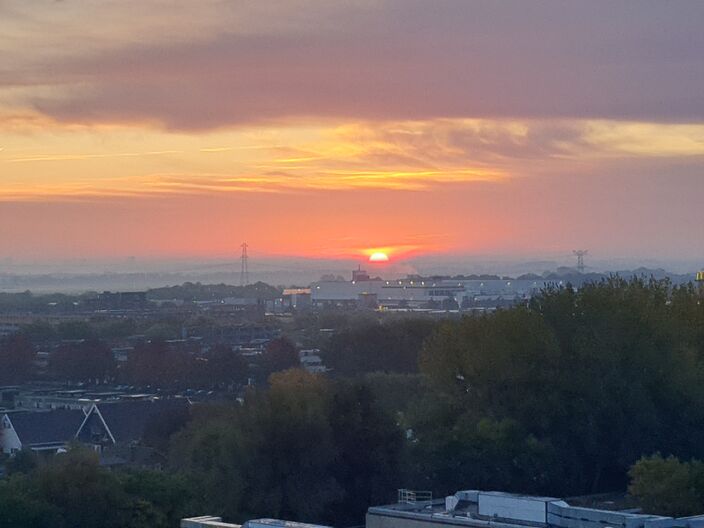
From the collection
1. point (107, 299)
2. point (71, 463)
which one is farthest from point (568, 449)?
point (107, 299)

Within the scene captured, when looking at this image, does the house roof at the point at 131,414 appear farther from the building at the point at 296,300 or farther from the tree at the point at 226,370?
the building at the point at 296,300

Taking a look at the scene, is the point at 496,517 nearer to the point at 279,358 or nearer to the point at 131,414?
the point at 131,414

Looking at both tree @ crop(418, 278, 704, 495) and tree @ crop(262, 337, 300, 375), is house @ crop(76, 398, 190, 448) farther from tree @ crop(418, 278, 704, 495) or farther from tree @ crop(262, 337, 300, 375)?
tree @ crop(262, 337, 300, 375)

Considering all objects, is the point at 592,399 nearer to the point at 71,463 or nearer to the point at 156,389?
the point at 71,463

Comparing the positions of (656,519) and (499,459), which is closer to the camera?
(656,519)

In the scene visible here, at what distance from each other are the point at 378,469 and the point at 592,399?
241 inches

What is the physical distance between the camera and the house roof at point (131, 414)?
44156 mm

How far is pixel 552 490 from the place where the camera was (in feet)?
95.1

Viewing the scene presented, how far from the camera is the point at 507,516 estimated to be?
66.0 feet

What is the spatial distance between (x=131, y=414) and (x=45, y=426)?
334cm

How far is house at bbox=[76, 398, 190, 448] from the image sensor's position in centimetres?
4272

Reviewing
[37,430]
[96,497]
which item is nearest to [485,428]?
[96,497]

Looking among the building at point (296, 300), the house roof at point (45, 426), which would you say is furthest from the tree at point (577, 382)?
the building at point (296, 300)

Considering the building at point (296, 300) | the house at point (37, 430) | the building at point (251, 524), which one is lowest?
the house at point (37, 430)
